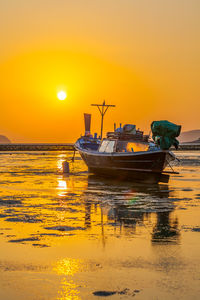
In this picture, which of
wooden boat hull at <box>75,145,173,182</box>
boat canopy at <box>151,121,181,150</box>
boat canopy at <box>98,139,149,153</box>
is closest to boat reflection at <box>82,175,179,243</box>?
wooden boat hull at <box>75,145,173,182</box>

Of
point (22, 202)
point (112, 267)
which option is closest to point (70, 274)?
point (112, 267)

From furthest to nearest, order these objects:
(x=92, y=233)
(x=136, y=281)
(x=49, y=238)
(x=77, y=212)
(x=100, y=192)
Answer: (x=100, y=192) → (x=77, y=212) → (x=92, y=233) → (x=49, y=238) → (x=136, y=281)

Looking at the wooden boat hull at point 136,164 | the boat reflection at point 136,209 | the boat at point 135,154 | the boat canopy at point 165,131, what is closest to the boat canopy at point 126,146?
the boat at point 135,154

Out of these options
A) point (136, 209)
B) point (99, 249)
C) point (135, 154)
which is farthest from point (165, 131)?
point (99, 249)

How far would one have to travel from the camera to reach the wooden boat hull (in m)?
27.3

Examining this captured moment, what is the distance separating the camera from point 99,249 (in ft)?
30.5

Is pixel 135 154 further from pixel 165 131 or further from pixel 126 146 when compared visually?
pixel 126 146

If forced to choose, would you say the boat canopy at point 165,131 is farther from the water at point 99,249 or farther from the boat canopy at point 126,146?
the water at point 99,249

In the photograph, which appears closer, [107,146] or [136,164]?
[136,164]

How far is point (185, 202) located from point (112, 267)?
978cm

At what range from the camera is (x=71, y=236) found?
415 inches

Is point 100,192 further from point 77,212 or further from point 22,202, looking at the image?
point 77,212

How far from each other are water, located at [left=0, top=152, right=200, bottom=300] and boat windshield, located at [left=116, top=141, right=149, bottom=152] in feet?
45.5

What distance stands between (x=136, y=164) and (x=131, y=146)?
2962 mm
